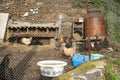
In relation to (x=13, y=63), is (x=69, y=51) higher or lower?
higher

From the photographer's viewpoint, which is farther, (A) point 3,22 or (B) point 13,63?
(A) point 3,22

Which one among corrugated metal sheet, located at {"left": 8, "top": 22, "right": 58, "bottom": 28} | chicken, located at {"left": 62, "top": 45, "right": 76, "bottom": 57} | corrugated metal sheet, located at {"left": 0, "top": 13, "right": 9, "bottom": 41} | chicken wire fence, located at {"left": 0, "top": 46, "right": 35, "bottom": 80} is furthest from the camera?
corrugated metal sheet, located at {"left": 8, "top": 22, "right": 58, "bottom": 28}

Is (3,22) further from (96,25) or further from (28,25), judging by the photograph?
(96,25)

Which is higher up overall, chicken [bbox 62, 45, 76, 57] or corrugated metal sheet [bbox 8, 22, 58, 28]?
corrugated metal sheet [bbox 8, 22, 58, 28]

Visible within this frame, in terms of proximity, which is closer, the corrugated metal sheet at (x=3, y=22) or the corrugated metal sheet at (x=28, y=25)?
the corrugated metal sheet at (x=3, y=22)

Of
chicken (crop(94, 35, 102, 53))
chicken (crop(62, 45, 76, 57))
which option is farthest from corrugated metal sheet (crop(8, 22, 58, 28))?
chicken (crop(62, 45, 76, 57))

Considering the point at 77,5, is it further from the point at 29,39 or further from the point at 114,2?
the point at 29,39

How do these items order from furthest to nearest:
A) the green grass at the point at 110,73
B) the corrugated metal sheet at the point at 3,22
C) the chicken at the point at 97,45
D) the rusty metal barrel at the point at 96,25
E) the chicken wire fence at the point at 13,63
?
1. the corrugated metal sheet at the point at 3,22
2. the rusty metal barrel at the point at 96,25
3. the chicken at the point at 97,45
4. the chicken wire fence at the point at 13,63
5. the green grass at the point at 110,73

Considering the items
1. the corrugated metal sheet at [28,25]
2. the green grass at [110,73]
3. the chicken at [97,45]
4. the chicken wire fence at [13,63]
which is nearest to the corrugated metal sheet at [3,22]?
the corrugated metal sheet at [28,25]

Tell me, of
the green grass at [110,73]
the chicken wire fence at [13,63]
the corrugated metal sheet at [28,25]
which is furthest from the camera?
the corrugated metal sheet at [28,25]

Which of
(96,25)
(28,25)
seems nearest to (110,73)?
(96,25)

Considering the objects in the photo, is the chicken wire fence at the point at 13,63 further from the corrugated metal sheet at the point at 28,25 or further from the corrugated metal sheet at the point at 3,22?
the corrugated metal sheet at the point at 28,25

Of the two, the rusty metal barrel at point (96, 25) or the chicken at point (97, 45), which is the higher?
the rusty metal barrel at point (96, 25)

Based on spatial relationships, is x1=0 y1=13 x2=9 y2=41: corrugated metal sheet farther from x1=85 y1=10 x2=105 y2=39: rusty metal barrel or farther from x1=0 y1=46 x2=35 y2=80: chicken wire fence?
x1=85 y1=10 x2=105 y2=39: rusty metal barrel
